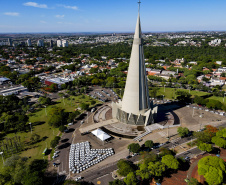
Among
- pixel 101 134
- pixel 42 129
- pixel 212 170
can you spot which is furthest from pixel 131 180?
pixel 42 129

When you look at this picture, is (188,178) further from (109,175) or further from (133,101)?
(133,101)

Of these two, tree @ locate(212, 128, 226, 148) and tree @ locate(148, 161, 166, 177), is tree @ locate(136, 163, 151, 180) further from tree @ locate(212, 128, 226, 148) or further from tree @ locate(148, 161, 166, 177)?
tree @ locate(212, 128, 226, 148)

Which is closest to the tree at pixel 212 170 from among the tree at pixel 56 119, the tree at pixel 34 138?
the tree at pixel 56 119

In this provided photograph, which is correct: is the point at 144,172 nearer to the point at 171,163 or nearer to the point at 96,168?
the point at 171,163

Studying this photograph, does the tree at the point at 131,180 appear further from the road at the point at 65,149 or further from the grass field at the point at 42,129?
the grass field at the point at 42,129

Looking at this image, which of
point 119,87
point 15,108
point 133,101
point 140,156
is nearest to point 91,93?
point 119,87

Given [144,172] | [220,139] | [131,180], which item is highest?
[220,139]
